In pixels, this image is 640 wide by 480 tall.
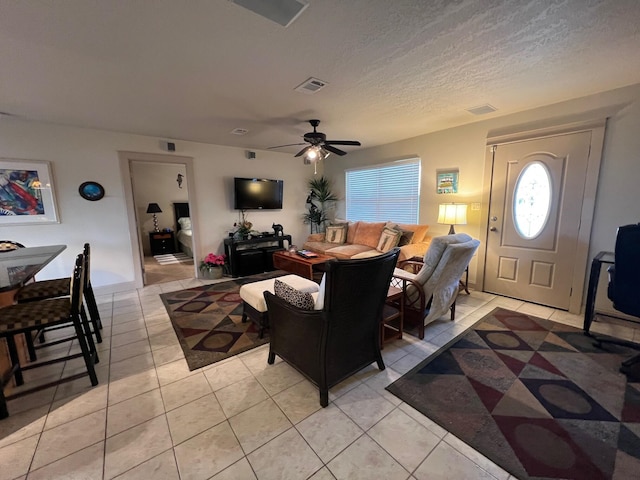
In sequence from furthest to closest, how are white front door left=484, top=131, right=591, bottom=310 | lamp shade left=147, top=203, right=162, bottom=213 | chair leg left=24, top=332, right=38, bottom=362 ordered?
lamp shade left=147, top=203, right=162, bottom=213
white front door left=484, top=131, right=591, bottom=310
chair leg left=24, top=332, right=38, bottom=362

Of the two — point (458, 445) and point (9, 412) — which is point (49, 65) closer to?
point (9, 412)

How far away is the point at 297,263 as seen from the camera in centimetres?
436

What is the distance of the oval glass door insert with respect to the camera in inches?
126

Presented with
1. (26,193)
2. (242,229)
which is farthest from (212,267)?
(26,193)

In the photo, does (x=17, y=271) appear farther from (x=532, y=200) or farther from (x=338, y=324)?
(x=532, y=200)

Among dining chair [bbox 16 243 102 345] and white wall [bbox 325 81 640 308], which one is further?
white wall [bbox 325 81 640 308]

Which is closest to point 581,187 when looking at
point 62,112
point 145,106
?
point 145,106

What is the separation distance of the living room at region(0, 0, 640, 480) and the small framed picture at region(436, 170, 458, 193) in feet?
0.30

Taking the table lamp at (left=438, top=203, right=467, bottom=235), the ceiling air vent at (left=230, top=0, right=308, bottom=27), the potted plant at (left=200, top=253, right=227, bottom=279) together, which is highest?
the ceiling air vent at (left=230, top=0, right=308, bottom=27)

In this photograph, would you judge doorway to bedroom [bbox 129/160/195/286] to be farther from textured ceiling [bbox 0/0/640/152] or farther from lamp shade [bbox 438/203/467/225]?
lamp shade [bbox 438/203/467/225]

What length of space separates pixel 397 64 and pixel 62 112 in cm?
375

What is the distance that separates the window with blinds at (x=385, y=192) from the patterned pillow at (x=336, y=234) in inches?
25.2

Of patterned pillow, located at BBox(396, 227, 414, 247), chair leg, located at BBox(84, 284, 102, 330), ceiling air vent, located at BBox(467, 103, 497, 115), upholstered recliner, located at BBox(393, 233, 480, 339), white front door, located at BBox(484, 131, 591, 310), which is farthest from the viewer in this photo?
patterned pillow, located at BBox(396, 227, 414, 247)

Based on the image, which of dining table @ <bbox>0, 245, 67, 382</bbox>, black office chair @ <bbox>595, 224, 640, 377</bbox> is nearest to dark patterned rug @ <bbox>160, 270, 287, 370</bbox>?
dining table @ <bbox>0, 245, 67, 382</bbox>
